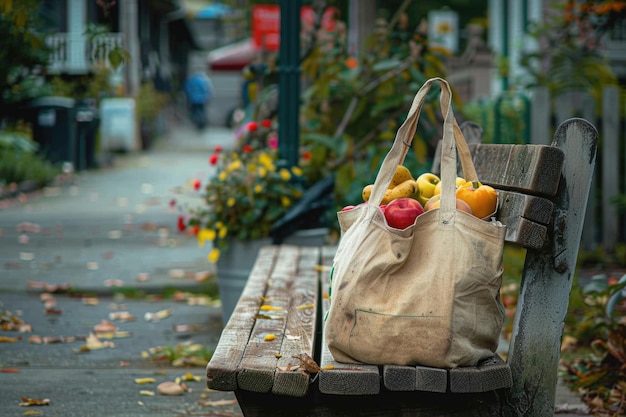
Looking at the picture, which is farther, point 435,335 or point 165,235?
point 165,235

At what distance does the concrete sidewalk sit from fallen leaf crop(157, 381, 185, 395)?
31 mm

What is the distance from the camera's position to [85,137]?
18.9 meters

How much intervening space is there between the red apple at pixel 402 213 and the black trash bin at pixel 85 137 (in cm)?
1617

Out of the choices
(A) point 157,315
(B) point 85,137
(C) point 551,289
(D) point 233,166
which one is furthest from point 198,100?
(C) point 551,289

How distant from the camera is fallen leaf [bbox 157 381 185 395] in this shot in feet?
14.6

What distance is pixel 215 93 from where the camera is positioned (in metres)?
49.8

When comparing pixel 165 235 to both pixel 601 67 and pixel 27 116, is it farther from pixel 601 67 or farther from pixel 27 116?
pixel 27 116

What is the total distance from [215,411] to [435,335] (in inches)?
69.4

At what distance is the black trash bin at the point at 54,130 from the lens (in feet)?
57.9

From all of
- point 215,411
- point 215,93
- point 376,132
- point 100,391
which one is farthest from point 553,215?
point 215,93

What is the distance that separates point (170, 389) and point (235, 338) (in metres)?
1.41

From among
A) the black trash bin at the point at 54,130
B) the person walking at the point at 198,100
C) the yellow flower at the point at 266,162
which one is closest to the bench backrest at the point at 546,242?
the yellow flower at the point at 266,162

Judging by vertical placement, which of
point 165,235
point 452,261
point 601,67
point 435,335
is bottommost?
point 165,235

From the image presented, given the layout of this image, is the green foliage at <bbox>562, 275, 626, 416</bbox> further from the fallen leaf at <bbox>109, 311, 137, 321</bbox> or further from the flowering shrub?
the fallen leaf at <bbox>109, 311, 137, 321</bbox>
